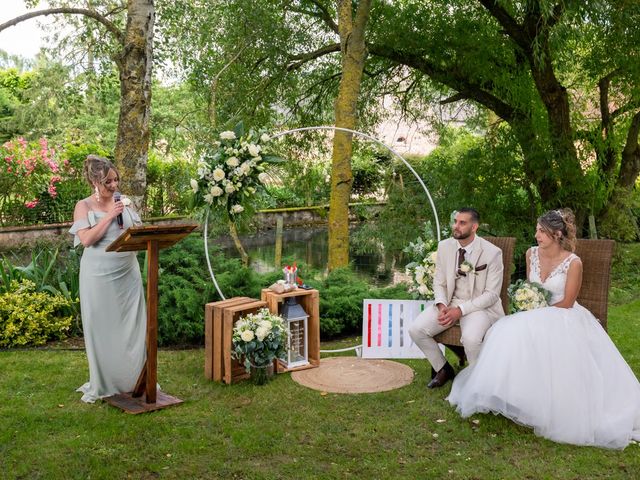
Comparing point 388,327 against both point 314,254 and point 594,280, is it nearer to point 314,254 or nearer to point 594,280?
point 594,280

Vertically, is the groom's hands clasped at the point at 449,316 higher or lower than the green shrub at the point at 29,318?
higher

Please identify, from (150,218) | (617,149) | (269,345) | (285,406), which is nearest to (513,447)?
(285,406)

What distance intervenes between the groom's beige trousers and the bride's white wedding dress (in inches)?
10.0

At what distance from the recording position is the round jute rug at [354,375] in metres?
5.30

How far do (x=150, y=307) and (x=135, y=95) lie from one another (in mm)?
3117

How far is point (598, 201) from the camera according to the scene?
11.0 metres

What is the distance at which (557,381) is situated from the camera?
4.21 metres

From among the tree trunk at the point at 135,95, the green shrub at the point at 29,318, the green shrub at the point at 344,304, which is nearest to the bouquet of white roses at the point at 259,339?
the green shrub at the point at 344,304

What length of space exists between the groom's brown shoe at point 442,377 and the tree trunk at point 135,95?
3.60 meters

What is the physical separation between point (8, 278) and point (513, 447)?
5201mm

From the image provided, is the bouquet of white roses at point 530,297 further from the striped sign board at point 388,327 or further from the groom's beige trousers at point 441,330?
the striped sign board at point 388,327

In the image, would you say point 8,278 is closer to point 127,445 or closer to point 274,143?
point 127,445

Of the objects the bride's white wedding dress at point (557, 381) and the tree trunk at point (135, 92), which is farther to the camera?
the tree trunk at point (135, 92)

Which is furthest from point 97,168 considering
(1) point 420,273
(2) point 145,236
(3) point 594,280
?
(3) point 594,280
